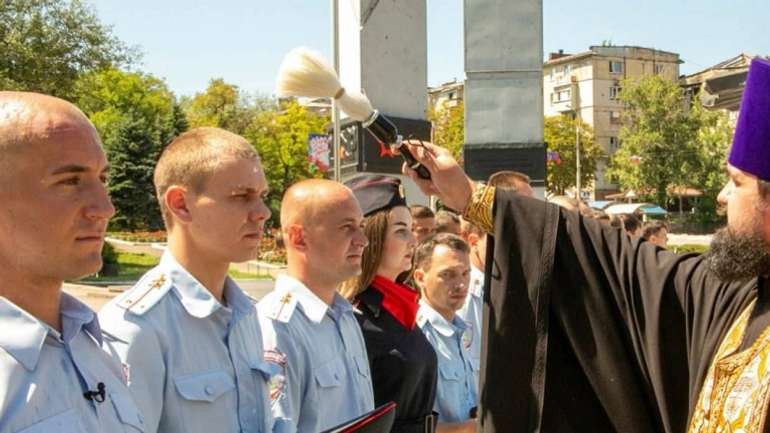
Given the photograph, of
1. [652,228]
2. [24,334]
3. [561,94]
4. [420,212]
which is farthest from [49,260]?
[561,94]

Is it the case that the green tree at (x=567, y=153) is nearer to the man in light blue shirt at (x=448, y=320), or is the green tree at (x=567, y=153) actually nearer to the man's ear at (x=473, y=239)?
the man's ear at (x=473, y=239)

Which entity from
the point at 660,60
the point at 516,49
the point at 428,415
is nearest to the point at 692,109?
the point at 660,60

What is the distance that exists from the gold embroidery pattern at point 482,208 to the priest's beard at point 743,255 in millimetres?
859

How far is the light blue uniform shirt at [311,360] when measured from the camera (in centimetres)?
315

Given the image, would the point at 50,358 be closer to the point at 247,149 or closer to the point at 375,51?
the point at 247,149

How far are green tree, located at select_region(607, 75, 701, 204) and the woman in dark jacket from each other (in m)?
57.9

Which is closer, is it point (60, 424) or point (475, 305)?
point (60, 424)

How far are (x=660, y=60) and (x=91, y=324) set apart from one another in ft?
321

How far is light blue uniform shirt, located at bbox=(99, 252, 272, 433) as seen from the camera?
100 inches

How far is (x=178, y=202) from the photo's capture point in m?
2.98

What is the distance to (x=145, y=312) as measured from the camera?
2.65 metres

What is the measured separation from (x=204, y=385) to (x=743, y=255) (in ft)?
5.66

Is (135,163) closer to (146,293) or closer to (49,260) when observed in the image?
(146,293)

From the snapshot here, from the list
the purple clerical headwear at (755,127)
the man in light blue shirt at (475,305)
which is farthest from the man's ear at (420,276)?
the purple clerical headwear at (755,127)
